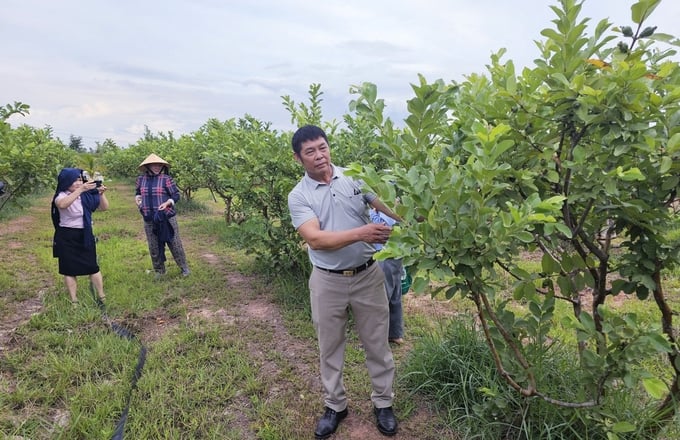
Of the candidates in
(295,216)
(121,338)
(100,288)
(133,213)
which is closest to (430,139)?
(295,216)

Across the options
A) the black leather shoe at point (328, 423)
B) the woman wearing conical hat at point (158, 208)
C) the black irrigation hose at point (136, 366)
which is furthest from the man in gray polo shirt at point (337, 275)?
the woman wearing conical hat at point (158, 208)

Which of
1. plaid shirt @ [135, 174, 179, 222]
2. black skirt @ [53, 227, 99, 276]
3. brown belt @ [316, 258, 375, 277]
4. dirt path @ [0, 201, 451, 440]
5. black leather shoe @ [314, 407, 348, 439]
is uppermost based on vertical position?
brown belt @ [316, 258, 375, 277]

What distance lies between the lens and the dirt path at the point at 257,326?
8.79 ft

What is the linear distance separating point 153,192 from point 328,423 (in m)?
4.15

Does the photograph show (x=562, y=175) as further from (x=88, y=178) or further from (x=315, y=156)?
(x=88, y=178)

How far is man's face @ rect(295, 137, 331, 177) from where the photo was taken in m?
2.43

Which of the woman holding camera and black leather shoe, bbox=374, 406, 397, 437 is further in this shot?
the woman holding camera

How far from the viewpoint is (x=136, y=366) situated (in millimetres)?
3283

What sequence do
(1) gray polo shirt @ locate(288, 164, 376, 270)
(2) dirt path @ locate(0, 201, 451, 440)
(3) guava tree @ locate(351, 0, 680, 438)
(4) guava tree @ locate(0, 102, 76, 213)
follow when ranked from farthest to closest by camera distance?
(4) guava tree @ locate(0, 102, 76, 213)
(2) dirt path @ locate(0, 201, 451, 440)
(1) gray polo shirt @ locate(288, 164, 376, 270)
(3) guava tree @ locate(351, 0, 680, 438)

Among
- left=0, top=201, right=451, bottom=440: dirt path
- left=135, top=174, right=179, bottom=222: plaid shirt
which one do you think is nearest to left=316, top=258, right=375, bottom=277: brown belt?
left=0, top=201, right=451, bottom=440: dirt path

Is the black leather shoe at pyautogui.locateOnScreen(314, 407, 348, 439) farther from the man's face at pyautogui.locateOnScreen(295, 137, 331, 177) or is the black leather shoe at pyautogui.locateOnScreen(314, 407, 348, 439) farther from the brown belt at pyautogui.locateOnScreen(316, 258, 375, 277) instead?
the man's face at pyautogui.locateOnScreen(295, 137, 331, 177)

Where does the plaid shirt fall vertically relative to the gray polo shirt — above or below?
below

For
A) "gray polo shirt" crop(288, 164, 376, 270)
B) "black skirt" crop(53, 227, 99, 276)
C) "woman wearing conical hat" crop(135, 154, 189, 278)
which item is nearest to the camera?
"gray polo shirt" crop(288, 164, 376, 270)

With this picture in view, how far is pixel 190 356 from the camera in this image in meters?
3.50
